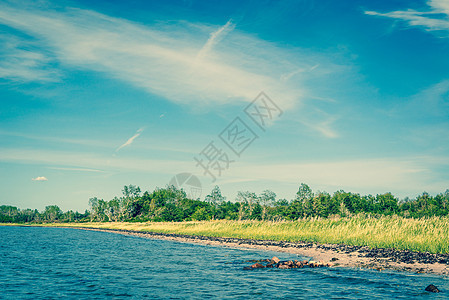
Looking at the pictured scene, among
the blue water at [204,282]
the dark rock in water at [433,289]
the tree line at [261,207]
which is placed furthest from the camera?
the tree line at [261,207]

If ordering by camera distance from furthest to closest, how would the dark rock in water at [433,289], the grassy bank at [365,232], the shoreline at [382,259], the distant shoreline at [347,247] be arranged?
the grassy bank at [365,232] → the distant shoreline at [347,247] → the shoreline at [382,259] → the dark rock in water at [433,289]

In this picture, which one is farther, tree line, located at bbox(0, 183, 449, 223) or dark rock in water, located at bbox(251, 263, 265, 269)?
tree line, located at bbox(0, 183, 449, 223)

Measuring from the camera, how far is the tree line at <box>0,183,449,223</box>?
304 ft

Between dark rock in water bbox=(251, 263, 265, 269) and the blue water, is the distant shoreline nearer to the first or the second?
the blue water

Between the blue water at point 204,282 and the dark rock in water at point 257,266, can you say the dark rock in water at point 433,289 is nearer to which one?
the blue water at point 204,282

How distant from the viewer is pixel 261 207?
11606 cm

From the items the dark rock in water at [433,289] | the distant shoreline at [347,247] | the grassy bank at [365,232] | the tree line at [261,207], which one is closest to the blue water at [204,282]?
the dark rock in water at [433,289]

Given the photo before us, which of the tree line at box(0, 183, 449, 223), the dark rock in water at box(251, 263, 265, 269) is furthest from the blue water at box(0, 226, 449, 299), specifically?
the tree line at box(0, 183, 449, 223)

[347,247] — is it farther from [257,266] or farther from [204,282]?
[204,282]

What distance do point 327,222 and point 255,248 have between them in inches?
513

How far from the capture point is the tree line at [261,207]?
92750 millimetres

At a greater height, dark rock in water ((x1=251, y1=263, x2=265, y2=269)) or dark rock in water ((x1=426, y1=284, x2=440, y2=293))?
dark rock in water ((x1=426, y1=284, x2=440, y2=293))

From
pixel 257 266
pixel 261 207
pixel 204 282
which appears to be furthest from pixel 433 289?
pixel 261 207

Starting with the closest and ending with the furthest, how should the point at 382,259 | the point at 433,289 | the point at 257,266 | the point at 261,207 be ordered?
the point at 433,289, the point at 257,266, the point at 382,259, the point at 261,207
